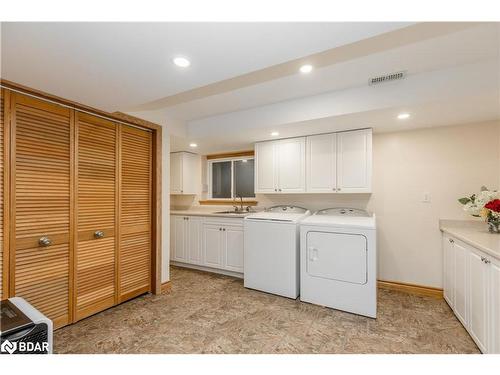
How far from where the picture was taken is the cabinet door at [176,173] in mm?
4129

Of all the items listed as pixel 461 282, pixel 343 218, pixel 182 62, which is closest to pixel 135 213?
pixel 182 62

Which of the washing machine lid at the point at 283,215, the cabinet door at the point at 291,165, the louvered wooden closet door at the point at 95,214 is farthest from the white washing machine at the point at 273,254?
the louvered wooden closet door at the point at 95,214

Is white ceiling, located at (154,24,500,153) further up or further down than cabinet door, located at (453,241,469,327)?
further up

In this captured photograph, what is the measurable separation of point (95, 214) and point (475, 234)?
3.51m

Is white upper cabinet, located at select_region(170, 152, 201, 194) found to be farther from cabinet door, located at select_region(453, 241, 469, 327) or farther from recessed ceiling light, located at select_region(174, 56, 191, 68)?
cabinet door, located at select_region(453, 241, 469, 327)

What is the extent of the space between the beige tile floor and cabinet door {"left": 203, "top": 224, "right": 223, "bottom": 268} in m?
0.77

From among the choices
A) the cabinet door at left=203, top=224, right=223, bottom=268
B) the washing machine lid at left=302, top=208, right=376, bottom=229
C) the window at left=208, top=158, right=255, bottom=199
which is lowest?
the cabinet door at left=203, top=224, right=223, bottom=268

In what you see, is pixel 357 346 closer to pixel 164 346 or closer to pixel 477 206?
pixel 164 346

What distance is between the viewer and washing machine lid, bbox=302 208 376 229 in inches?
96.3

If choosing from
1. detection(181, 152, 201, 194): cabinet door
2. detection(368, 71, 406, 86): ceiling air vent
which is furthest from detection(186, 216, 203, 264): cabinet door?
detection(368, 71, 406, 86): ceiling air vent

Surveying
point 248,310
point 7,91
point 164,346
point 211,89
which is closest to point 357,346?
point 248,310

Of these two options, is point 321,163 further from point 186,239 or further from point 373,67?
point 186,239

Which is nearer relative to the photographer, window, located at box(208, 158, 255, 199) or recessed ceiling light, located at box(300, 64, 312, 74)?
recessed ceiling light, located at box(300, 64, 312, 74)

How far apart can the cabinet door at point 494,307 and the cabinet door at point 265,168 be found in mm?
2186
